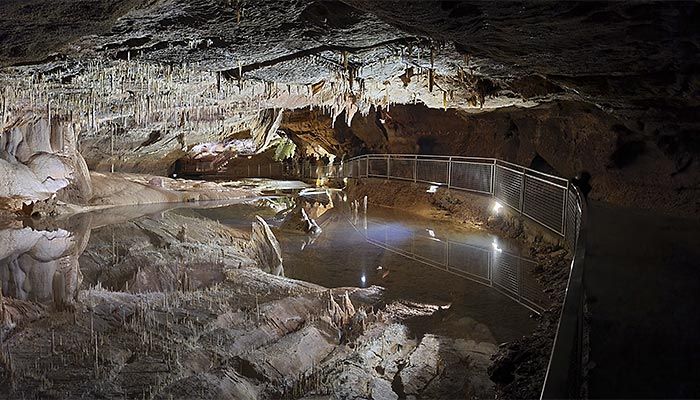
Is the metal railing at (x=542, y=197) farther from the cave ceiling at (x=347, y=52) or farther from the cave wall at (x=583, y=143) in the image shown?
the cave ceiling at (x=347, y=52)

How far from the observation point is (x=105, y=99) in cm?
1137

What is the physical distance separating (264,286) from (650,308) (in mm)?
4455

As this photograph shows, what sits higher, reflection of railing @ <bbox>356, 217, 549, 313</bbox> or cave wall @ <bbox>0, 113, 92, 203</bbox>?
cave wall @ <bbox>0, 113, 92, 203</bbox>

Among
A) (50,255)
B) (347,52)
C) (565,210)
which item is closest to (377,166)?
(565,210)

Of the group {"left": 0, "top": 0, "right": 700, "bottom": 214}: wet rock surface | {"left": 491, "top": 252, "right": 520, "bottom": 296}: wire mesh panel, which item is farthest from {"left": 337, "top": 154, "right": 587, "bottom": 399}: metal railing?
{"left": 0, "top": 0, "right": 700, "bottom": 214}: wet rock surface

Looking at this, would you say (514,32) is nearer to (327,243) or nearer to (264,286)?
(264,286)

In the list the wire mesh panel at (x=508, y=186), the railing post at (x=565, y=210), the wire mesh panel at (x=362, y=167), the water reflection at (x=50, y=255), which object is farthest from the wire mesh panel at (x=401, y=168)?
the railing post at (x=565, y=210)

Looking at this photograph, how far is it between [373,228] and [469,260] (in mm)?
3801

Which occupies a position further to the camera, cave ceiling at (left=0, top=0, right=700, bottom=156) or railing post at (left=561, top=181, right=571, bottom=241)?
railing post at (left=561, top=181, right=571, bottom=241)

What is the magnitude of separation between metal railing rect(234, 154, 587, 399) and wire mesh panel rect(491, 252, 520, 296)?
85 cm

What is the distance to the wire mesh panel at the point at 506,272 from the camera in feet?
22.3

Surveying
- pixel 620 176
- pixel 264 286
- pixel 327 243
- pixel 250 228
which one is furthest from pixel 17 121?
pixel 620 176

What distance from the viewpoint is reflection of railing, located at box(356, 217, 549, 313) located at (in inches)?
259

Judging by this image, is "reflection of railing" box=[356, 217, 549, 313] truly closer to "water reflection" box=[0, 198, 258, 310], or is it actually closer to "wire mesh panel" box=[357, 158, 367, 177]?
"water reflection" box=[0, 198, 258, 310]
